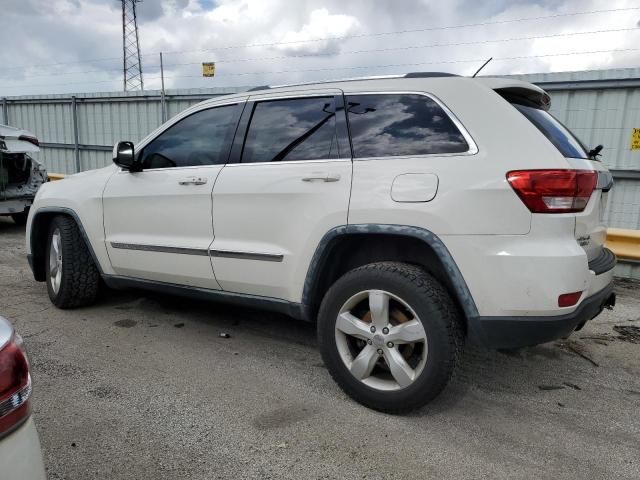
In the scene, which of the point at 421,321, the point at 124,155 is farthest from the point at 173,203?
the point at 421,321

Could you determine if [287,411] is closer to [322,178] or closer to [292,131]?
[322,178]

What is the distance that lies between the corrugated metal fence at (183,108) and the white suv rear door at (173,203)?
193 inches

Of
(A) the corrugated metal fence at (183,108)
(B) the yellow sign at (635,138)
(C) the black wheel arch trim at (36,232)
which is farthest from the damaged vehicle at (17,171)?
(B) the yellow sign at (635,138)

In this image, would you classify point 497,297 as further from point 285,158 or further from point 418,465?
point 285,158

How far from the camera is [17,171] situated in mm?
8406

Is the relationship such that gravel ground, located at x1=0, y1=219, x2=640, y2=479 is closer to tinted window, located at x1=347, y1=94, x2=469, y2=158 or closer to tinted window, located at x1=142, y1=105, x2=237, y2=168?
tinted window, located at x1=142, y1=105, x2=237, y2=168

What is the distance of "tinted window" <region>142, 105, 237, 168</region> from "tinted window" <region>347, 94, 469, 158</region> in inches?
37.9

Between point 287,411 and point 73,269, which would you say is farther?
point 73,269

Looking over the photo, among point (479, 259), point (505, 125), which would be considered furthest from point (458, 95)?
point (479, 259)

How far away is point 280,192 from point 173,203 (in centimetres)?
97

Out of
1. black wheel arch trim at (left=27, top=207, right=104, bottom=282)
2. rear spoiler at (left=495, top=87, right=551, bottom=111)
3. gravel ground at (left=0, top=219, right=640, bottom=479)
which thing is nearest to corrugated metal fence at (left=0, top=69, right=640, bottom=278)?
gravel ground at (left=0, top=219, right=640, bottom=479)

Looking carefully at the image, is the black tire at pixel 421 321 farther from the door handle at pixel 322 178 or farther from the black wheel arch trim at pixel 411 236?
the door handle at pixel 322 178

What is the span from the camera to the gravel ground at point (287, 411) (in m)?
2.30

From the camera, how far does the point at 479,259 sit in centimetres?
242
